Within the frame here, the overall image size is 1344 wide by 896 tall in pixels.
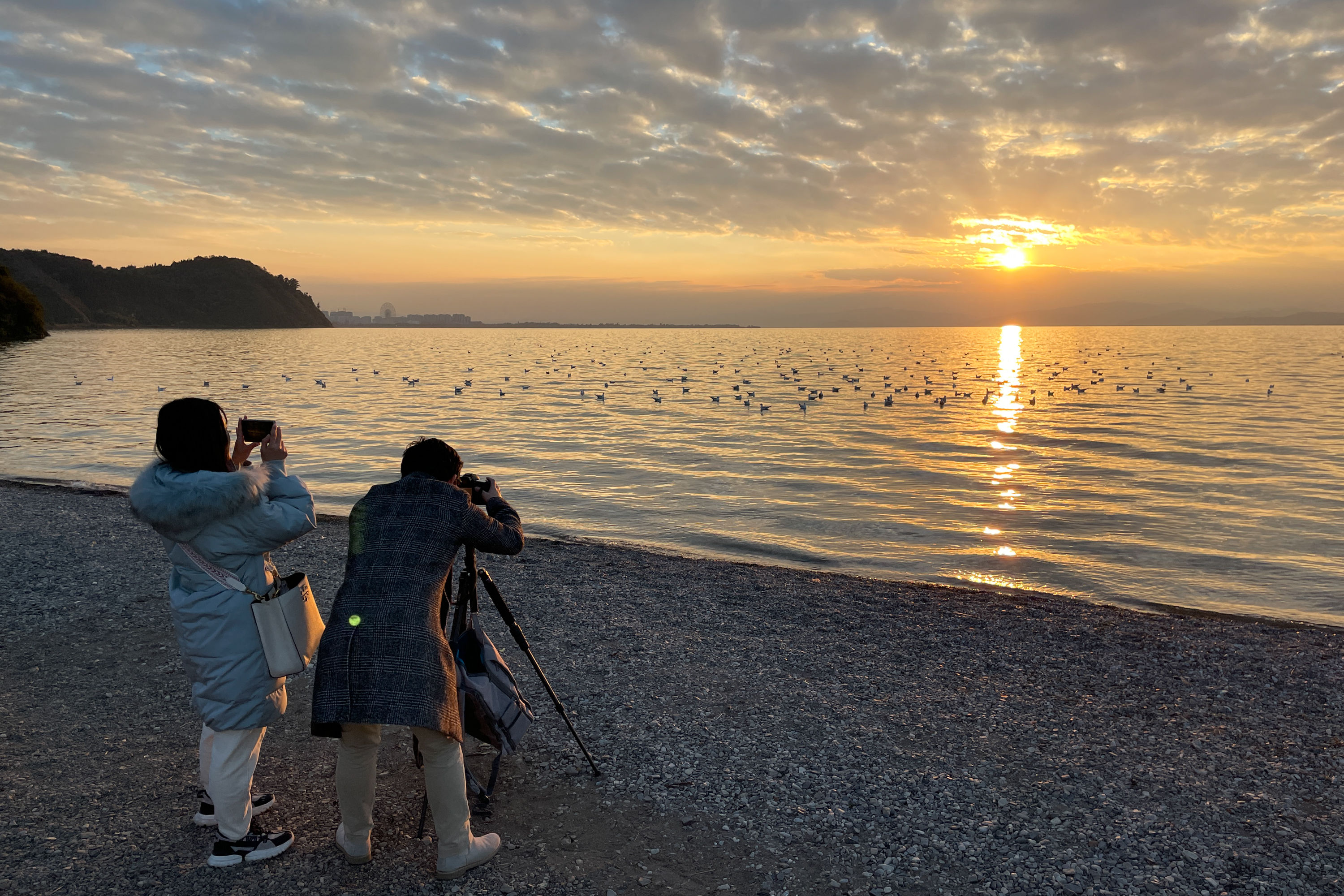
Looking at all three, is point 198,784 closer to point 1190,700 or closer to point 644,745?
point 644,745

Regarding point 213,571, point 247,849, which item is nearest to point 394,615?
point 213,571

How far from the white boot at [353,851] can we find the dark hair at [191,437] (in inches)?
82.1

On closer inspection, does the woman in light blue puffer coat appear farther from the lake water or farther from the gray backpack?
the lake water

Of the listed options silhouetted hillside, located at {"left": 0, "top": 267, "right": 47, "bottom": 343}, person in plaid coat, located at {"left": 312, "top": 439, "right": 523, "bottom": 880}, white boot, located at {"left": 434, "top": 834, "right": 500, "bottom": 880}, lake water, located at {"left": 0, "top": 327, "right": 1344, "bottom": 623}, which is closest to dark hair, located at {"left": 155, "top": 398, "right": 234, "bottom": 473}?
person in plaid coat, located at {"left": 312, "top": 439, "right": 523, "bottom": 880}

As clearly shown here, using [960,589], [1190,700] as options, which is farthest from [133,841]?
[960,589]

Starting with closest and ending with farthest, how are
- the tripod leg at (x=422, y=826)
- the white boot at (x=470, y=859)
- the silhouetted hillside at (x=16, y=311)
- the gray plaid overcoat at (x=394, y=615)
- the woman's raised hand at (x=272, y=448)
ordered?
the gray plaid overcoat at (x=394, y=615) → the woman's raised hand at (x=272, y=448) → the white boot at (x=470, y=859) → the tripod leg at (x=422, y=826) → the silhouetted hillside at (x=16, y=311)

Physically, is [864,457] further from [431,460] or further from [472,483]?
[431,460]

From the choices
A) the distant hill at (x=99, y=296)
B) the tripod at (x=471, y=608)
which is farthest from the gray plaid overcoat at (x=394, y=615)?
the distant hill at (x=99, y=296)

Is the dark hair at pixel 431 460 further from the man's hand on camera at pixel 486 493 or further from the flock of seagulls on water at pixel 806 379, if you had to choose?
the flock of seagulls on water at pixel 806 379

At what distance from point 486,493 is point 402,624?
3.07 feet

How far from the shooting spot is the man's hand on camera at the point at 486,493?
14.6 ft

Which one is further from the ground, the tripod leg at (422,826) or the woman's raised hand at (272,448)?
the woman's raised hand at (272,448)

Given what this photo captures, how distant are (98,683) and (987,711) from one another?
307 inches

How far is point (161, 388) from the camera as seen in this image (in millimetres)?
43344
